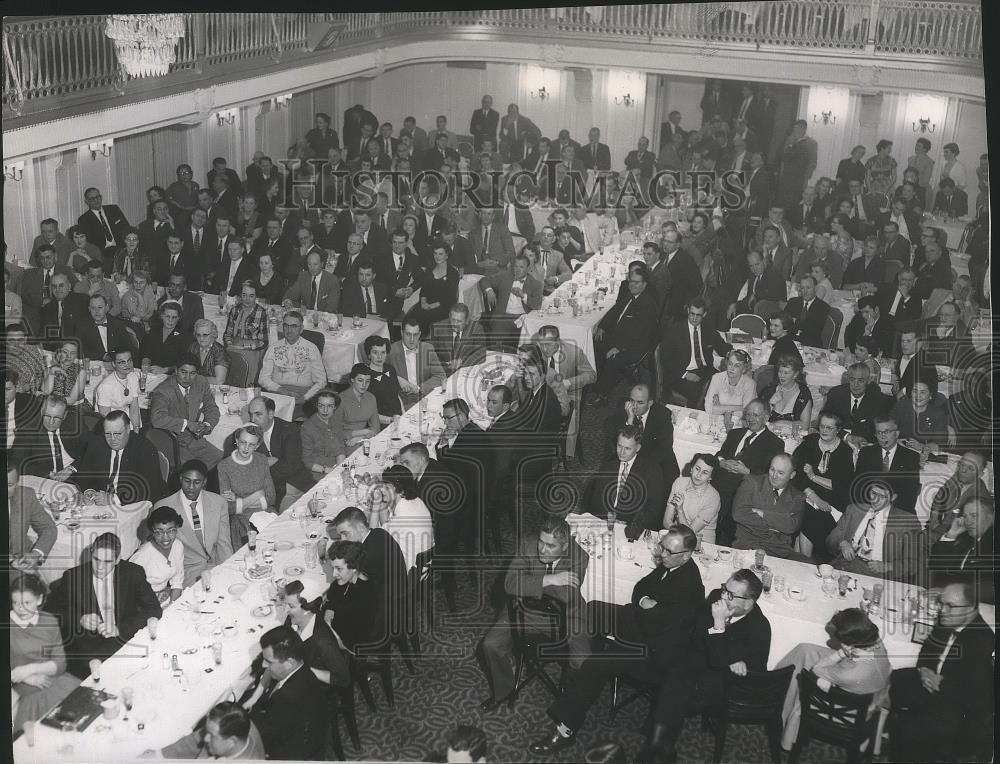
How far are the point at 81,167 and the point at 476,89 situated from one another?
13.5 feet

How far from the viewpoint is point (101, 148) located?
32.0 ft

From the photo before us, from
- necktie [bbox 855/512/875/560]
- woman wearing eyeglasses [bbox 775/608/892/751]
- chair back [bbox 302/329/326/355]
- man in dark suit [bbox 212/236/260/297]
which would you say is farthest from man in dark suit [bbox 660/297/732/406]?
man in dark suit [bbox 212/236/260/297]

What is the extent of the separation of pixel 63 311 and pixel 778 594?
5.83 m

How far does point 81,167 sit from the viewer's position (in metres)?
9.55

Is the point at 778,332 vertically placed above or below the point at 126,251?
below

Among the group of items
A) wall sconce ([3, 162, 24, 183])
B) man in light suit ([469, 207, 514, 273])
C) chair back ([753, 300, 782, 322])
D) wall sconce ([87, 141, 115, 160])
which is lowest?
chair back ([753, 300, 782, 322])

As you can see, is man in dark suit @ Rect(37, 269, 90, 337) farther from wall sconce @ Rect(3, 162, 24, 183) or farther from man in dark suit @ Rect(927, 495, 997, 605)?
man in dark suit @ Rect(927, 495, 997, 605)

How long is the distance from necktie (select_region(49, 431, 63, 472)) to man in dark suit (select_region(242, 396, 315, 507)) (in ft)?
3.83

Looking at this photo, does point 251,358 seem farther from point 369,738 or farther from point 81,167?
point 369,738

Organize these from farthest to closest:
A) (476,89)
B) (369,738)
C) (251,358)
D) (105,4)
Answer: (476,89) < (251,358) < (105,4) < (369,738)

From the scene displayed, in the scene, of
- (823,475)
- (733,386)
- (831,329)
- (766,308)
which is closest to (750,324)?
(766,308)

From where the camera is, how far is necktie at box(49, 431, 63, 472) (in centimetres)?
770

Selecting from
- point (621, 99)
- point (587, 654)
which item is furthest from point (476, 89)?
point (587, 654)

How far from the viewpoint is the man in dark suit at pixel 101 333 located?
8523 millimetres
